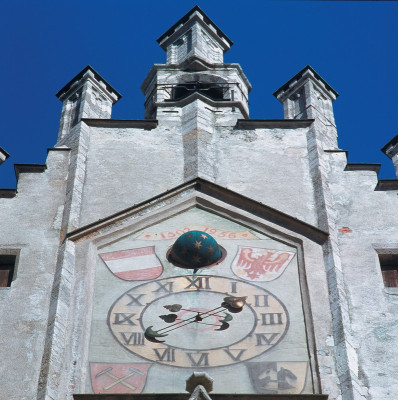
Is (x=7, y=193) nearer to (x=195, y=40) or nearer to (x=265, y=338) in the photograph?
(x=265, y=338)

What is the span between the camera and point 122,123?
18203 millimetres

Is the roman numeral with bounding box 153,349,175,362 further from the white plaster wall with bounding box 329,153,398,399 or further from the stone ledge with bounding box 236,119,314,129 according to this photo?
the stone ledge with bounding box 236,119,314,129

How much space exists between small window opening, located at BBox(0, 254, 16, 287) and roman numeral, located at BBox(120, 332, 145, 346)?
2.01 metres

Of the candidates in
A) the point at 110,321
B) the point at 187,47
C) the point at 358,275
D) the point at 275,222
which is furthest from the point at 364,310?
the point at 187,47

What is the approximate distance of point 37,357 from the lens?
46.7ft

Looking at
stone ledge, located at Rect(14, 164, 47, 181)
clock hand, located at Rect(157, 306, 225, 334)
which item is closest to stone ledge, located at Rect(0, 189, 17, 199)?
stone ledge, located at Rect(14, 164, 47, 181)

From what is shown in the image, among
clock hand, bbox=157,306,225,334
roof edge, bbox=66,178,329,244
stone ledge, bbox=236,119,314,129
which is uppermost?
stone ledge, bbox=236,119,314,129

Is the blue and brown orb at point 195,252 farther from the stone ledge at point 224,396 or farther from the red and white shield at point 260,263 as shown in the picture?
the stone ledge at point 224,396

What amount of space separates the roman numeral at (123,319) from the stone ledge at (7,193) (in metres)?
2.86

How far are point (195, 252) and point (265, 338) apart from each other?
5.43 ft

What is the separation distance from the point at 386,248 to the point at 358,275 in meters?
0.68

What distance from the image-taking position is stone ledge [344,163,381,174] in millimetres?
17172

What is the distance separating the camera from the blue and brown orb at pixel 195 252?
15438mm

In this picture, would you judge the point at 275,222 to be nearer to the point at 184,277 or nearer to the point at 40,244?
the point at 184,277
